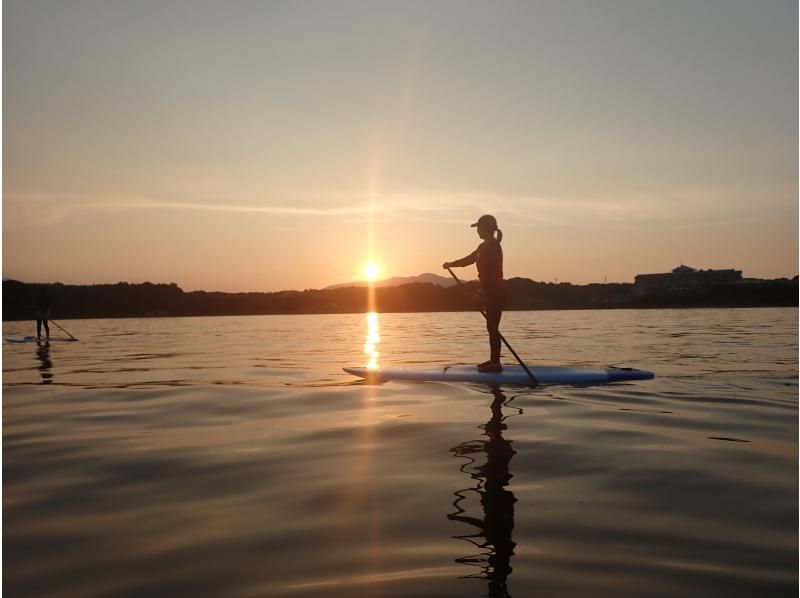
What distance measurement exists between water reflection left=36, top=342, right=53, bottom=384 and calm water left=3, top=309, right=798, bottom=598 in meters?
3.32

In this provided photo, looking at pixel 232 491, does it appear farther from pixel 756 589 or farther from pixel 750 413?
pixel 750 413

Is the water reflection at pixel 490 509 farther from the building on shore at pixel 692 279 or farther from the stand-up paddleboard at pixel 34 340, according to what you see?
the building on shore at pixel 692 279

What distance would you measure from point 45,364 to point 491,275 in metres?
12.5

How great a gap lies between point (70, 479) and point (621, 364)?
1237cm

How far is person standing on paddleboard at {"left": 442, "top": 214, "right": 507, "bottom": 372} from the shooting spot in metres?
11.6

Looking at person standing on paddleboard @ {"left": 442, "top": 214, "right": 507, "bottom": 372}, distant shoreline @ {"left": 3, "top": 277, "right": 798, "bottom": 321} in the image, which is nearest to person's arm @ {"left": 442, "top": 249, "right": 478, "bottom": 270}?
person standing on paddleboard @ {"left": 442, "top": 214, "right": 507, "bottom": 372}

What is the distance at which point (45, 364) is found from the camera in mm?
16688

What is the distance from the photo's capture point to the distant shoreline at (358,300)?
113000 millimetres

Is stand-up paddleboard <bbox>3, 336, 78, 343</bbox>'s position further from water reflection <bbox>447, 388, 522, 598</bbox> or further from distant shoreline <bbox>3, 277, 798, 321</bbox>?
distant shoreline <bbox>3, 277, 798, 321</bbox>

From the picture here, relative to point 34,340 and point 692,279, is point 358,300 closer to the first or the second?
point 692,279

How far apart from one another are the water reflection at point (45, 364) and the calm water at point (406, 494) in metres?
3.32

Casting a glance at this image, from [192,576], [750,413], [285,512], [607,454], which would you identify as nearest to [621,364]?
[750,413]

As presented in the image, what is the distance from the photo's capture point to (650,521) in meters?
4.04

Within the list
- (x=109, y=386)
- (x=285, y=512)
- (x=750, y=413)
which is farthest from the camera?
(x=109, y=386)
